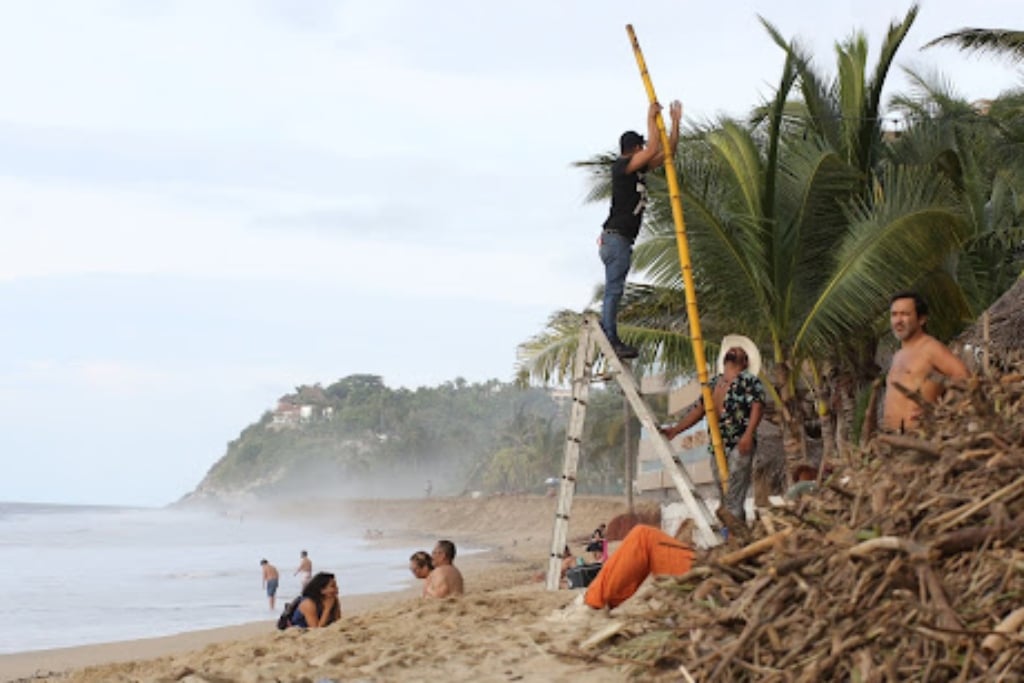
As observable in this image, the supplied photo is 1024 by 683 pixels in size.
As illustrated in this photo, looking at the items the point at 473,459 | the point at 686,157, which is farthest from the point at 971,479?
the point at 473,459

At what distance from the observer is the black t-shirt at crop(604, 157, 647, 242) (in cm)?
798

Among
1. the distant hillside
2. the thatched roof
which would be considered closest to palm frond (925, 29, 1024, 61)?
the thatched roof

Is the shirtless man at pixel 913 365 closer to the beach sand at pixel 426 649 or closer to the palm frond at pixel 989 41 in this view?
the beach sand at pixel 426 649

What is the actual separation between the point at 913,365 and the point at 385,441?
16021 cm

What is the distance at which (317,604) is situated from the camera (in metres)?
9.59

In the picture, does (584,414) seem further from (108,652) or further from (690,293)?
(108,652)

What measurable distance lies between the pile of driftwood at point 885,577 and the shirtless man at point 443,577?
4254 mm

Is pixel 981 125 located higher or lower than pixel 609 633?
higher

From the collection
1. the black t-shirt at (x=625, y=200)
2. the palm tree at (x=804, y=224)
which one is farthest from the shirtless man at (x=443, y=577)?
the palm tree at (x=804, y=224)

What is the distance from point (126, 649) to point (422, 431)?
4920 inches

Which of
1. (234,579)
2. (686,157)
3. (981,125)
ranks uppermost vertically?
(981,125)

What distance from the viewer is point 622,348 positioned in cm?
797

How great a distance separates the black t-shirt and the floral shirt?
1065 millimetres

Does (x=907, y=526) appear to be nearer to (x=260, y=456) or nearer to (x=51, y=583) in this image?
(x=51, y=583)
